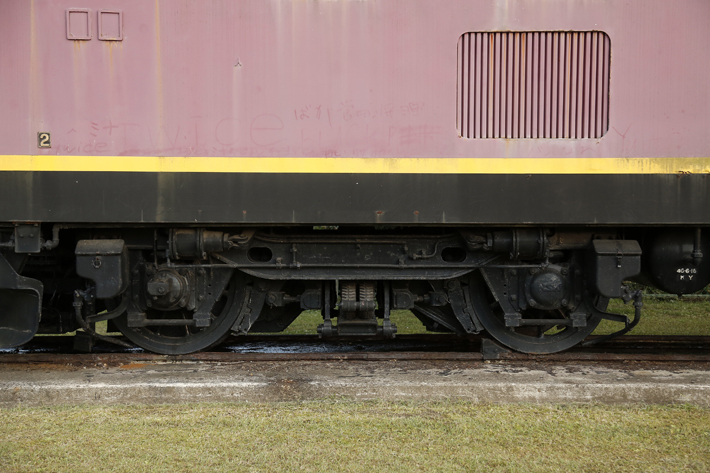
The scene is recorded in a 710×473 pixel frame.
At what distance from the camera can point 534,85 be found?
4.55 m

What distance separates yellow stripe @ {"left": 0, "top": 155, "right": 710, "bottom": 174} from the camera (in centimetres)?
439

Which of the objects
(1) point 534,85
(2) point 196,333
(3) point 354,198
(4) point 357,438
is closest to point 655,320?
(1) point 534,85

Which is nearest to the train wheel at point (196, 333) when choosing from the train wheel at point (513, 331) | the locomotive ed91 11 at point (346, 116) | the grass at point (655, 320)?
the locomotive ed91 11 at point (346, 116)

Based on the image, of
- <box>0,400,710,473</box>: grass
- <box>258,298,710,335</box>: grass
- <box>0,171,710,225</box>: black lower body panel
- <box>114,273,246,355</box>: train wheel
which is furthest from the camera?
<box>258,298,710,335</box>: grass

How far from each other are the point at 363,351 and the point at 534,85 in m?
2.80

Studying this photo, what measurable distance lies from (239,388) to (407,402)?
1.23m

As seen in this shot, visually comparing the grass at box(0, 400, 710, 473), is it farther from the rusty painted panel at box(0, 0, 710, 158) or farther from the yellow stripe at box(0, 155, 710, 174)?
the rusty painted panel at box(0, 0, 710, 158)

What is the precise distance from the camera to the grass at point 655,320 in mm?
7125

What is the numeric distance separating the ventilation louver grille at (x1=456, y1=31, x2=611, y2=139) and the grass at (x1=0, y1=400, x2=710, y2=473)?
82.0 inches

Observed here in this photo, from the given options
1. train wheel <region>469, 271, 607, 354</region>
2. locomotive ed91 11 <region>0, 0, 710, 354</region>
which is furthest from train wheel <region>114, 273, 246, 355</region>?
train wheel <region>469, 271, 607, 354</region>

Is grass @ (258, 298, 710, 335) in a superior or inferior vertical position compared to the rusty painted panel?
inferior

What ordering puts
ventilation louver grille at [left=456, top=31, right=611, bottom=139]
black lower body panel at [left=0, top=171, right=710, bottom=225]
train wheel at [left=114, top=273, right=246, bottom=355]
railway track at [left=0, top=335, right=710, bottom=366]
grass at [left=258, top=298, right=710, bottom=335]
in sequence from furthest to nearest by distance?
grass at [left=258, top=298, right=710, bottom=335] → train wheel at [left=114, top=273, right=246, bottom=355] → railway track at [left=0, top=335, right=710, bottom=366] → ventilation louver grille at [left=456, top=31, right=611, bottom=139] → black lower body panel at [left=0, top=171, right=710, bottom=225]

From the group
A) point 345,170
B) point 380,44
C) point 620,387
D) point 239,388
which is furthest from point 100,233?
point 620,387

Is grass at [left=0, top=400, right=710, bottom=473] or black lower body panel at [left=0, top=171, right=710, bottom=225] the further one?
black lower body panel at [left=0, top=171, right=710, bottom=225]
